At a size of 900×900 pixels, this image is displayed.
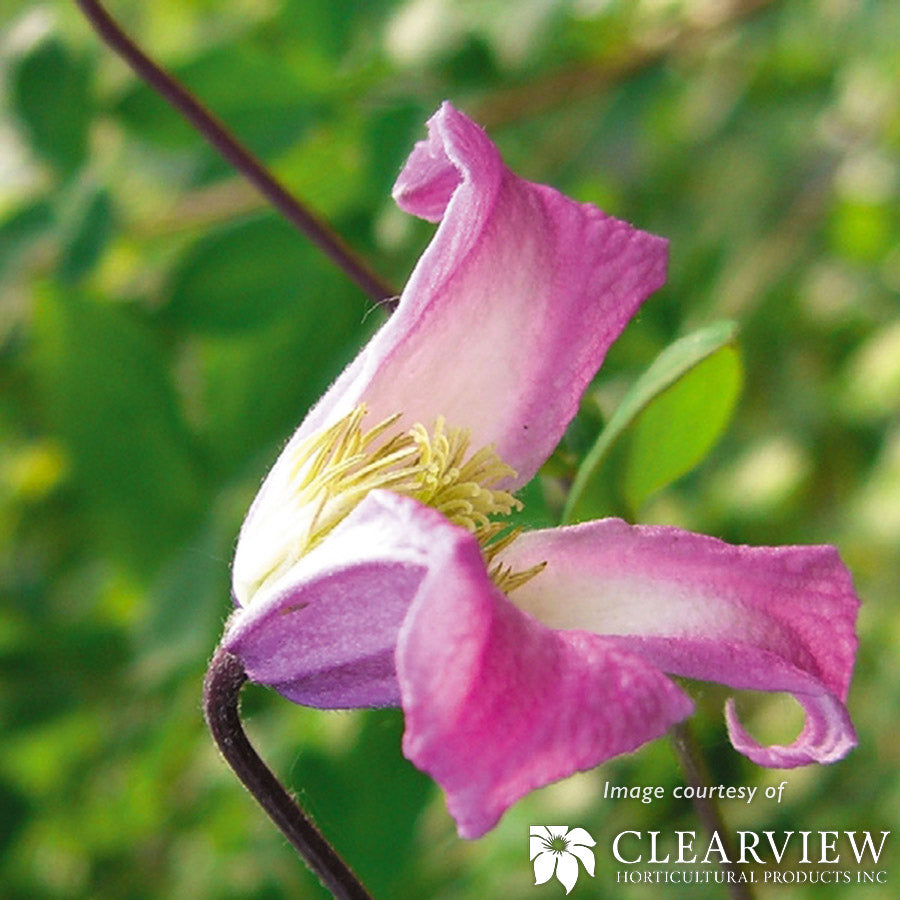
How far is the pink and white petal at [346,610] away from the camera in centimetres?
34

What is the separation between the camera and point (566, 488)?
553mm

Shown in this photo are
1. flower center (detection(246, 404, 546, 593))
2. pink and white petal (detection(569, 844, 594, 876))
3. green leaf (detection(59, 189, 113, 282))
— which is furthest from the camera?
green leaf (detection(59, 189, 113, 282))

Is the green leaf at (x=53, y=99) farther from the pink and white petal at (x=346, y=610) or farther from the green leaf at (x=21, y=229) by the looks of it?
the pink and white petal at (x=346, y=610)

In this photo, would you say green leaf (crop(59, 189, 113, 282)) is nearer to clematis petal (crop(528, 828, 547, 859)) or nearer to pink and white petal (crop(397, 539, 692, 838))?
clematis petal (crop(528, 828, 547, 859))

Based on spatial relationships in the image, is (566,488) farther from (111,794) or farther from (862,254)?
(862,254)

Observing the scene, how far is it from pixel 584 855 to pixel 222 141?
0.32 metres

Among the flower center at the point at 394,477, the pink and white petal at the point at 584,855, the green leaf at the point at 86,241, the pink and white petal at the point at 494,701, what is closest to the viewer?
the pink and white petal at the point at 494,701

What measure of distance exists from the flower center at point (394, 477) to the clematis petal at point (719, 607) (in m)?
0.01

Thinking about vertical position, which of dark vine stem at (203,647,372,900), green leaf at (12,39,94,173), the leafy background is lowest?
the leafy background

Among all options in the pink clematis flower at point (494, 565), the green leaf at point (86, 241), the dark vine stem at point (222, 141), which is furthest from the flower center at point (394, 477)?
the green leaf at point (86, 241)

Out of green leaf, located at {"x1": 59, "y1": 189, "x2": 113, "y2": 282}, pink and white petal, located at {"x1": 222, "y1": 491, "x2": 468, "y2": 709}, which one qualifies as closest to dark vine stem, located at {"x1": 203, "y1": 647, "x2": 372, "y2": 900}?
pink and white petal, located at {"x1": 222, "y1": 491, "x2": 468, "y2": 709}

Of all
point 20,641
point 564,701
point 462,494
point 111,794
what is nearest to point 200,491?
point 20,641

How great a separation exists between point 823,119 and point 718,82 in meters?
0.10

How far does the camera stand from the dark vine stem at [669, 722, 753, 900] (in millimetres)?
476
